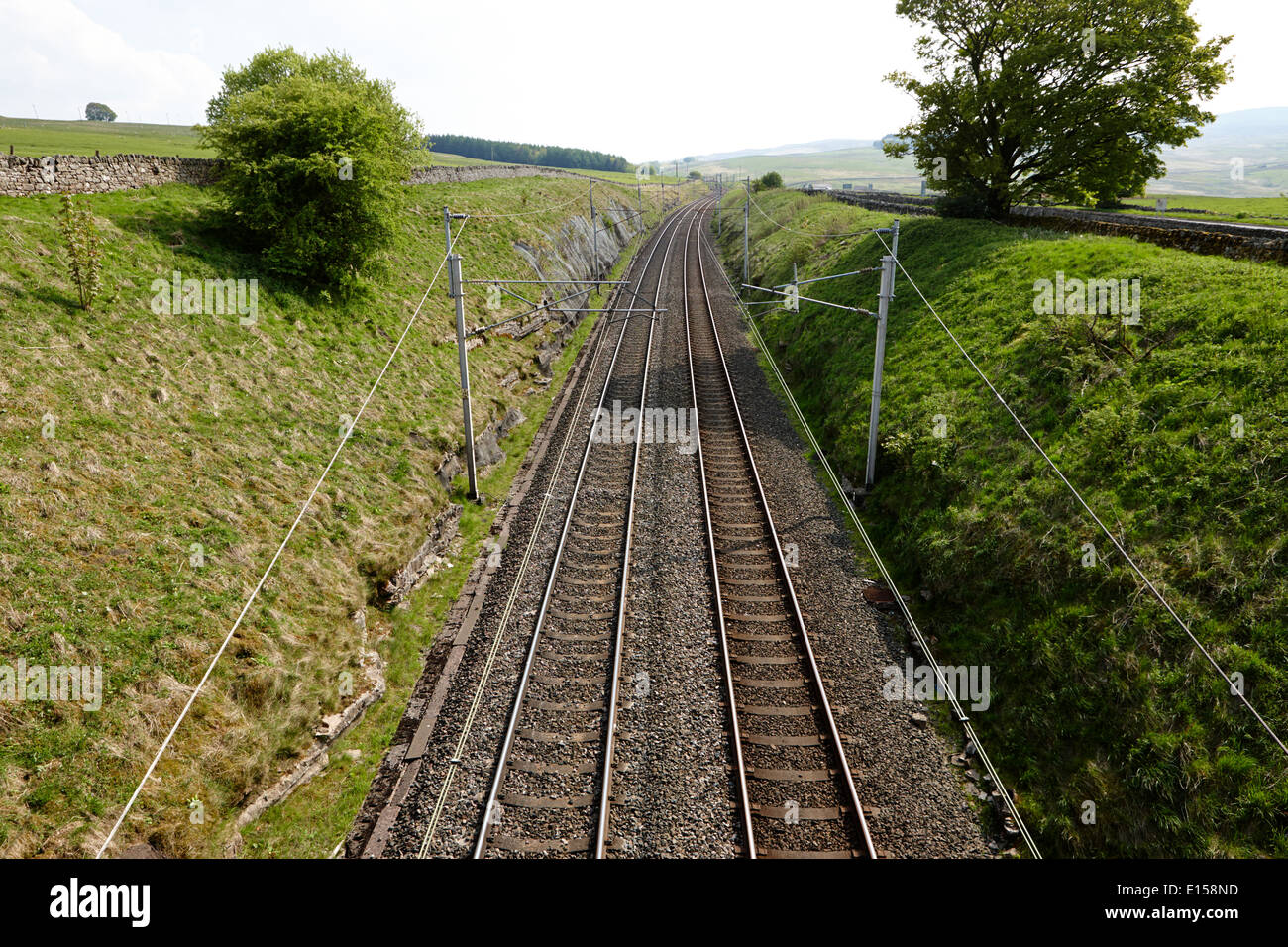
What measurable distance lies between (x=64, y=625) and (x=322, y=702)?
13.2 feet

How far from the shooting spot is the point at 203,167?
898 inches

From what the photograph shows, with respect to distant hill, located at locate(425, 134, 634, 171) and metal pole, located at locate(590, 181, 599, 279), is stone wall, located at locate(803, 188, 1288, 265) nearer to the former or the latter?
metal pole, located at locate(590, 181, 599, 279)

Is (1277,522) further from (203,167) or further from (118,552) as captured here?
(203,167)

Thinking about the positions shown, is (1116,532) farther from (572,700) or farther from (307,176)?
(307,176)

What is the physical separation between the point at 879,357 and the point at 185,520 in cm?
1696

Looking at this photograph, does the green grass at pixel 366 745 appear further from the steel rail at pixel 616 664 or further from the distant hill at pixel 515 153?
the distant hill at pixel 515 153

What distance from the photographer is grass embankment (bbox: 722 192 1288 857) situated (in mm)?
8750

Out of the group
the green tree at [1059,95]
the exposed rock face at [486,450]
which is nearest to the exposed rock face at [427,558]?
the exposed rock face at [486,450]

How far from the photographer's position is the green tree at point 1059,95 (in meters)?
23.8

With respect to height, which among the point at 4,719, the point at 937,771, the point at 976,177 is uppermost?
the point at 976,177

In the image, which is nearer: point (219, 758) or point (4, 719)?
point (4, 719)

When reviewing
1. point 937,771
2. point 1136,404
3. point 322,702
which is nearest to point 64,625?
point 322,702

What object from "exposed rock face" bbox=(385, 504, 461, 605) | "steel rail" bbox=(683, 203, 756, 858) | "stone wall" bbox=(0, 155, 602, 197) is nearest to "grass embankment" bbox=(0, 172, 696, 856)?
"exposed rock face" bbox=(385, 504, 461, 605)

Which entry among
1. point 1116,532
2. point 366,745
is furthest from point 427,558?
point 1116,532
